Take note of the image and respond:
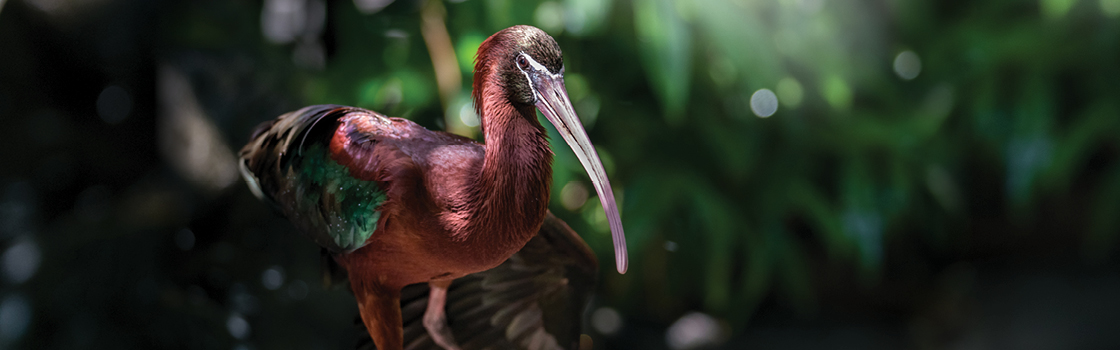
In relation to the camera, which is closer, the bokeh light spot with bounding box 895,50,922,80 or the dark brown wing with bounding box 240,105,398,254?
the dark brown wing with bounding box 240,105,398,254

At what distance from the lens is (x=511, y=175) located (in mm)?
374

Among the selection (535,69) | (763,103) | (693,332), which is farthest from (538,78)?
(693,332)

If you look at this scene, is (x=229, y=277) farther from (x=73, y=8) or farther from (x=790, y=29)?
(x=790, y=29)

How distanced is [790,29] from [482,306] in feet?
2.69

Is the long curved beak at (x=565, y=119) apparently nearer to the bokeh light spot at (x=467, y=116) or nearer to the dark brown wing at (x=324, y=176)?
the dark brown wing at (x=324, y=176)

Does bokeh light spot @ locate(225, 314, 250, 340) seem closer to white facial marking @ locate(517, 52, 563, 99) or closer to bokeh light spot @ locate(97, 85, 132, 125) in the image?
bokeh light spot @ locate(97, 85, 132, 125)

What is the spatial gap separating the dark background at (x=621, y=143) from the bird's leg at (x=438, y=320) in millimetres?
448

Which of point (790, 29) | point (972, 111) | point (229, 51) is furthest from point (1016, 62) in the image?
point (229, 51)

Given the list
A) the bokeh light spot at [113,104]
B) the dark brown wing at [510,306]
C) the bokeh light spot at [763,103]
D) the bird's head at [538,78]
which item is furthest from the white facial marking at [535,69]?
the bokeh light spot at [113,104]

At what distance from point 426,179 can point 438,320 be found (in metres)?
0.17

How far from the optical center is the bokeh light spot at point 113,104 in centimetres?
133

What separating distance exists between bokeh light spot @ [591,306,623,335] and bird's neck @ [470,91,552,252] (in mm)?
1117

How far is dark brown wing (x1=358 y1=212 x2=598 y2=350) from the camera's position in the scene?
0.55 meters

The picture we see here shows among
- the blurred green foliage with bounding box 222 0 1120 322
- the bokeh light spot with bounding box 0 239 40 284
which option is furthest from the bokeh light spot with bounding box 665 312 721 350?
the bokeh light spot with bounding box 0 239 40 284
